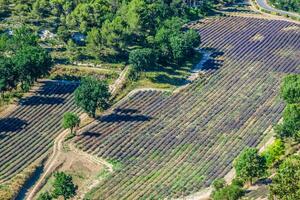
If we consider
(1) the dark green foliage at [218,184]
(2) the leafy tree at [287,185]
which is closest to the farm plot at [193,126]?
(1) the dark green foliage at [218,184]

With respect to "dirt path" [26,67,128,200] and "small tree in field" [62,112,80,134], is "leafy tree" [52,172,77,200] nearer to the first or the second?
"dirt path" [26,67,128,200]

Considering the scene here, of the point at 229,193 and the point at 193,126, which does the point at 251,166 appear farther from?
the point at 193,126

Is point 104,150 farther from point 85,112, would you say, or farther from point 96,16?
point 96,16

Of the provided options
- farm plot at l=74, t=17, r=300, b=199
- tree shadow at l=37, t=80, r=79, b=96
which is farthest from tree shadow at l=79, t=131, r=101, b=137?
tree shadow at l=37, t=80, r=79, b=96

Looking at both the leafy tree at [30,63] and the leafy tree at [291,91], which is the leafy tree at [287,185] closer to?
the leafy tree at [291,91]

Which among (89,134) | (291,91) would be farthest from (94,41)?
(291,91)

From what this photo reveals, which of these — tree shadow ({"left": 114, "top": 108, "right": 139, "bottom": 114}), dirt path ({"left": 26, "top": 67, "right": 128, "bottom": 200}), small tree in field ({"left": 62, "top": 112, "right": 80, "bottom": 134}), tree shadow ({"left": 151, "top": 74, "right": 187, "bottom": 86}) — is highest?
tree shadow ({"left": 151, "top": 74, "right": 187, "bottom": 86})
